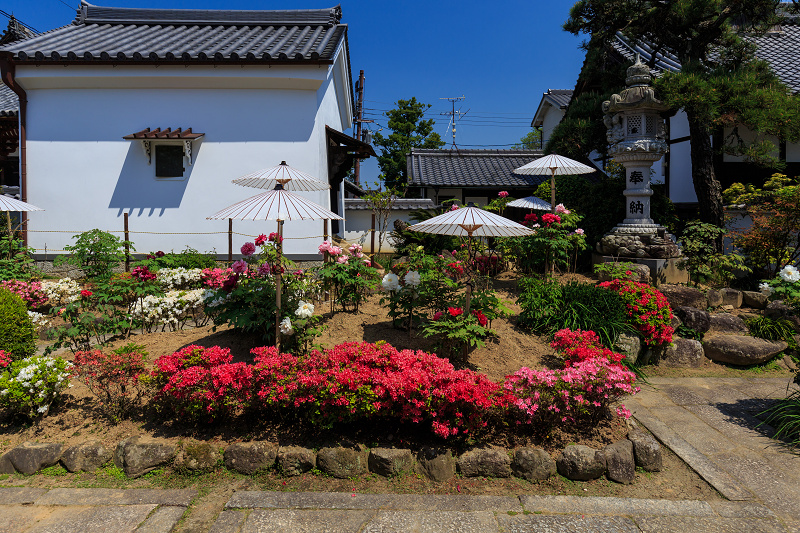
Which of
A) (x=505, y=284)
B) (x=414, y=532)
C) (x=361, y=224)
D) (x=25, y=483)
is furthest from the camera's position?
(x=361, y=224)

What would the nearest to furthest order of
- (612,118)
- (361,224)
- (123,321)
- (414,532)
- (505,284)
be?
(414,532) < (123,321) < (505,284) < (612,118) < (361,224)

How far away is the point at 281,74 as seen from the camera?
9.53 metres

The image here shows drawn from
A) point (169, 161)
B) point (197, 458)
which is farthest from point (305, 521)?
point (169, 161)

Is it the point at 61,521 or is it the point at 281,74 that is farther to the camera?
the point at 281,74

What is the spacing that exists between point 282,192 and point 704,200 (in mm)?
9461

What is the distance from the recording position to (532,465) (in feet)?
11.6

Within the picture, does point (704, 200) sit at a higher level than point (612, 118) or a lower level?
lower

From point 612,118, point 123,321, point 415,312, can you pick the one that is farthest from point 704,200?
point 123,321

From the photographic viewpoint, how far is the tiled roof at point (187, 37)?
30.5ft

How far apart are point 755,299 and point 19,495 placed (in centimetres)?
1034

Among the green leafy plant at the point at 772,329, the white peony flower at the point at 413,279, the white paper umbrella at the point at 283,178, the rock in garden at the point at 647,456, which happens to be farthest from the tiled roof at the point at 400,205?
the rock in garden at the point at 647,456

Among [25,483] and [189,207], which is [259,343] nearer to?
[25,483]

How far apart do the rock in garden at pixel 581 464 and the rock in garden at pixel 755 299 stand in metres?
6.35

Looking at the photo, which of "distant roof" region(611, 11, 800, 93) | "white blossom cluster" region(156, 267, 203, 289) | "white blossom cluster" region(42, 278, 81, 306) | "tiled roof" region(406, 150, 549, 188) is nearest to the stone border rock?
"white blossom cluster" region(156, 267, 203, 289)
